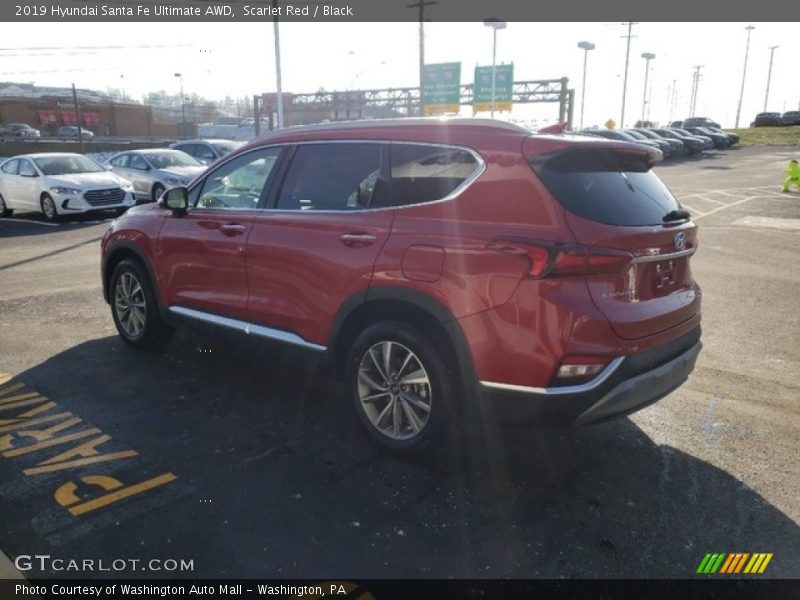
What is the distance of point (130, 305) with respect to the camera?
5.72 m

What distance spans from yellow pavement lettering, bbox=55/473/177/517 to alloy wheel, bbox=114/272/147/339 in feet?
7.58

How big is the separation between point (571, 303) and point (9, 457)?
3.39 metres

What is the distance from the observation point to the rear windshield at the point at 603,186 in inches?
127

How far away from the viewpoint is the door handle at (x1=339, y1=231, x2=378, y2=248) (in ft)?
12.2

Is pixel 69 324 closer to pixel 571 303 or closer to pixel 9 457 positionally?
pixel 9 457

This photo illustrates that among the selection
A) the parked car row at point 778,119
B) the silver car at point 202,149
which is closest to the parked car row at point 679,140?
the parked car row at point 778,119

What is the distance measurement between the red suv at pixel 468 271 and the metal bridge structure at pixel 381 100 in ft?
152

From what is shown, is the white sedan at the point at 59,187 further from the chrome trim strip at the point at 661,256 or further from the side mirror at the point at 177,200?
the chrome trim strip at the point at 661,256

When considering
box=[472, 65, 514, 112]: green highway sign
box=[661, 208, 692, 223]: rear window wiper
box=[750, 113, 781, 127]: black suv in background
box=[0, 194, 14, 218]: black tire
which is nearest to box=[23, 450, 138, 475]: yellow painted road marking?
box=[661, 208, 692, 223]: rear window wiper

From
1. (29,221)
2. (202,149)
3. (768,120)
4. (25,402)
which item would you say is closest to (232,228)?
(25,402)

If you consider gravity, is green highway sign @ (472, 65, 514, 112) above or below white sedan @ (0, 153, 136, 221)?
above

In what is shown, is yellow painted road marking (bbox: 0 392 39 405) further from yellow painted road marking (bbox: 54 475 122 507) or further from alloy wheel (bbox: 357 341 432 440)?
alloy wheel (bbox: 357 341 432 440)

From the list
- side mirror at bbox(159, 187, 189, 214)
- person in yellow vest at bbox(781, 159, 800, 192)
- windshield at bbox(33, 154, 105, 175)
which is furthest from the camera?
person in yellow vest at bbox(781, 159, 800, 192)
